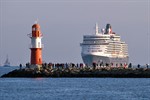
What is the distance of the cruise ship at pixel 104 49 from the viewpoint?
11894 centimetres

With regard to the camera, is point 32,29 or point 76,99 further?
point 32,29

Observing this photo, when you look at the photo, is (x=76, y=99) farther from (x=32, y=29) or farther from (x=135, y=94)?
(x=32, y=29)

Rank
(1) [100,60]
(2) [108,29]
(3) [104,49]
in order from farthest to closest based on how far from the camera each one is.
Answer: (2) [108,29] → (3) [104,49] → (1) [100,60]

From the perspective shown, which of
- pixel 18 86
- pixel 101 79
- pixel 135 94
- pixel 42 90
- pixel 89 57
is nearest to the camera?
pixel 135 94

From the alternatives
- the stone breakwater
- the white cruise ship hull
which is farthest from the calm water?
the white cruise ship hull

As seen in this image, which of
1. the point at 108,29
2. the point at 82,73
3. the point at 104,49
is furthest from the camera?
the point at 108,29

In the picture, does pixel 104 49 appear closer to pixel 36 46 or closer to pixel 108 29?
pixel 108 29

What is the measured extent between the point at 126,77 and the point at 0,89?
64.2ft

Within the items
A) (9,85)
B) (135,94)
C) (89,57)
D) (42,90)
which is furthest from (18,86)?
(89,57)

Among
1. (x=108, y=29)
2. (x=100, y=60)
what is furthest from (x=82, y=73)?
(x=108, y=29)

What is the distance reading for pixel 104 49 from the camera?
400 feet

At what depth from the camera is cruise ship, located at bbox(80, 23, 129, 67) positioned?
4683 inches

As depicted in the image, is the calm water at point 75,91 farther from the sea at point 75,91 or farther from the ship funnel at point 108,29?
the ship funnel at point 108,29

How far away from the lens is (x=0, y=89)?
204ft
